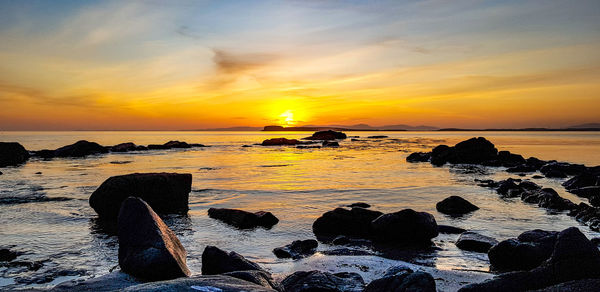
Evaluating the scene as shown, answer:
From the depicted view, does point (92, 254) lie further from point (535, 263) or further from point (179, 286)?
point (535, 263)

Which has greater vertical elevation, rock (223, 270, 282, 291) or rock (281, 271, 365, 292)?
rock (223, 270, 282, 291)

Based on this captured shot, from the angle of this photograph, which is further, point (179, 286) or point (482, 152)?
point (482, 152)

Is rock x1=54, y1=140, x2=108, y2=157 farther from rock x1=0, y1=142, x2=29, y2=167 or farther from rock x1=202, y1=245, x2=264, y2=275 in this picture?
rock x1=202, y1=245, x2=264, y2=275

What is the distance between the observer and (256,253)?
8.63 meters

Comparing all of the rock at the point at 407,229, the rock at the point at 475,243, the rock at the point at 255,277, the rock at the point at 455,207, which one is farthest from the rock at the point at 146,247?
the rock at the point at 455,207

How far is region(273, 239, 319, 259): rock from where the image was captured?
841 cm

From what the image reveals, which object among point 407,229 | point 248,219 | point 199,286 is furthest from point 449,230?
point 199,286

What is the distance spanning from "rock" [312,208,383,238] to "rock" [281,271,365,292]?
3.92m

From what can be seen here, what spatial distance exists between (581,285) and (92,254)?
874cm

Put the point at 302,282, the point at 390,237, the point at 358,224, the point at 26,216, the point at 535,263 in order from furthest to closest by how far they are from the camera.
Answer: the point at 26,216
the point at 358,224
the point at 390,237
the point at 535,263
the point at 302,282

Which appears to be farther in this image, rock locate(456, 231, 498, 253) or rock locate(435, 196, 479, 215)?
rock locate(435, 196, 479, 215)

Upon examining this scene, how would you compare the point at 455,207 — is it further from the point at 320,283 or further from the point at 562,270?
the point at 320,283

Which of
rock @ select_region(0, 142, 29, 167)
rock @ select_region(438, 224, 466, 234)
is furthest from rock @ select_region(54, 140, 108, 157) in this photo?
rock @ select_region(438, 224, 466, 234)

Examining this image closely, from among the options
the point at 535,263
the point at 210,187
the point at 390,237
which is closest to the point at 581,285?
the point at 535,263
